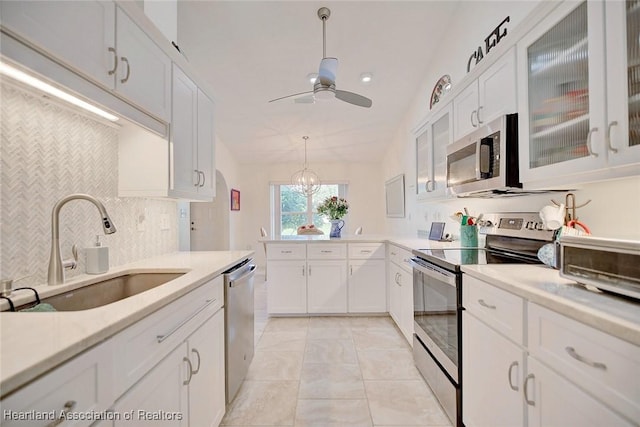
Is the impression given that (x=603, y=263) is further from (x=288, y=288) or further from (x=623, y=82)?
(x=288, y=288)

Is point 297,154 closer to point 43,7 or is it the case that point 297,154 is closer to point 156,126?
point 156,126

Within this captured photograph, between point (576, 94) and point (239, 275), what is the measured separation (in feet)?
6.36

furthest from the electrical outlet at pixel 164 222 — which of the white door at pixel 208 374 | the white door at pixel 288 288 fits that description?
the white door at pixel 288 288

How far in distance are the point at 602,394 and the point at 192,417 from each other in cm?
143

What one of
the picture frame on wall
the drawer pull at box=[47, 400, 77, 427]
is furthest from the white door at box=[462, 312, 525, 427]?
the picture frame on wall

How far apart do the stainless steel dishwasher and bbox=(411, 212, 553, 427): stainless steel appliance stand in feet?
4.06

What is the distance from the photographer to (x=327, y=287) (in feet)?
10.9

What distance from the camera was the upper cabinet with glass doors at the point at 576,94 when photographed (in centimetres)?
98

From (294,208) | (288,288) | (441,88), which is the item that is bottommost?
(288,288)

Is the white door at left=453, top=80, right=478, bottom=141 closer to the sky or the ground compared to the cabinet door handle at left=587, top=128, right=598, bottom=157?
closer to the sky

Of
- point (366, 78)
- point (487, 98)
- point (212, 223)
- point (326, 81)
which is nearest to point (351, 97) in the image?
point (326, 81)

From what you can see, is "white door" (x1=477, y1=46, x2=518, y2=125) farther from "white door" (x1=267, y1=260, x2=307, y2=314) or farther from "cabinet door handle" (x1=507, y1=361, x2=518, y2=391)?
"white door" (x1=267, y1=260, x2=307, y2=314)

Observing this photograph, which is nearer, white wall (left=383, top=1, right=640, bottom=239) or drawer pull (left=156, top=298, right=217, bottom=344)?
drawer pull (left=156, top=298, right=217, bottom=344)

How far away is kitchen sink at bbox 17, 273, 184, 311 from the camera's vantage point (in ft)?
3.91
